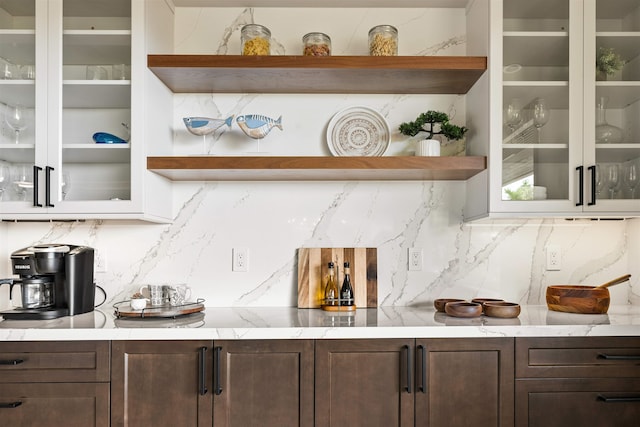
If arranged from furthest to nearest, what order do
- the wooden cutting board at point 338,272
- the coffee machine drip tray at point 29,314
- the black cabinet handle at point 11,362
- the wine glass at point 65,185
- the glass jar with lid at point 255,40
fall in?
the wooden cutting board at point 338,272
the glass jar with lid at point 255,40
the wine glass at point 65,185
the coffee machine drip tray at point 29,314
the black cabinet handle at point 11,362

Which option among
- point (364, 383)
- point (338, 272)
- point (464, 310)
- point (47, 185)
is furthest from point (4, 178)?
point (464, 310)

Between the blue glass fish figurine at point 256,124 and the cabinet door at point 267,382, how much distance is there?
932 mm

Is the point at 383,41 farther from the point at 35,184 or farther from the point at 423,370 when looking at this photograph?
the point at 35,184

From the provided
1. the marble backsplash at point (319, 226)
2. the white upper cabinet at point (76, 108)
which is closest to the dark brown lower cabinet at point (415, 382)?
the marble backsplash at point (319, 226)

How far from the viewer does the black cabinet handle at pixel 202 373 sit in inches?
65.7

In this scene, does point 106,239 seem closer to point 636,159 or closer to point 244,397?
point 244,397

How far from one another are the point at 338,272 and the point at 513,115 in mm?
1046

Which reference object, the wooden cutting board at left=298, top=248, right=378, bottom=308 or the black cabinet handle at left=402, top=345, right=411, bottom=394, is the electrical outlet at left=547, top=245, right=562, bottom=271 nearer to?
the wooden cutting board at left=298, top=248, right=378, bottom=308

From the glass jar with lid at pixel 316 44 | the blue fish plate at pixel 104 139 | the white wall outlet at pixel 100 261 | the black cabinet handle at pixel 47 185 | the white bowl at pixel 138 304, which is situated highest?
the glass jar with lid at pixel 316 44

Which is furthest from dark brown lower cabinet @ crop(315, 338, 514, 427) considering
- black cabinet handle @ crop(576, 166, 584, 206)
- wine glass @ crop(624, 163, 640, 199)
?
→ wine glass @ crop(624, 163, 640, 199)

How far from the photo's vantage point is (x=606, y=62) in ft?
6.52

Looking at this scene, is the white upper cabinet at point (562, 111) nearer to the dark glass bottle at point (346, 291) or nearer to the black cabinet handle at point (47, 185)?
the dark glass bottle at point (346, 291)

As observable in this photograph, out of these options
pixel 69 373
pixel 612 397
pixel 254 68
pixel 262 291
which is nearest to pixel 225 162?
pixel 254 68

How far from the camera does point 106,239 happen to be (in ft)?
7.45
